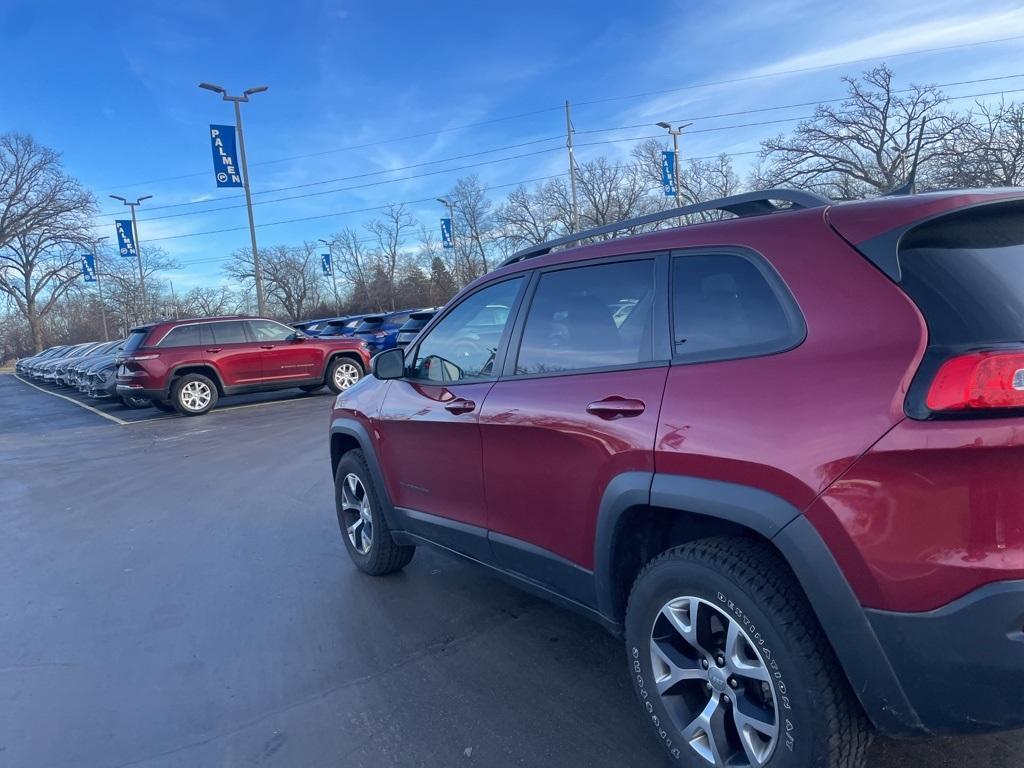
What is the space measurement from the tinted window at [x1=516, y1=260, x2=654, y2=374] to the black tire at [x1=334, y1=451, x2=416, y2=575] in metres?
1.71

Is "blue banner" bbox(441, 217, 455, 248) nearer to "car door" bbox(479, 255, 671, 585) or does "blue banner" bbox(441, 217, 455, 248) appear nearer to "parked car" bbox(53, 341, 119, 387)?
"parked car" bbox(53, 341, 119, 387)

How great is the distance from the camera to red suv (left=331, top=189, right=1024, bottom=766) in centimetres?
178

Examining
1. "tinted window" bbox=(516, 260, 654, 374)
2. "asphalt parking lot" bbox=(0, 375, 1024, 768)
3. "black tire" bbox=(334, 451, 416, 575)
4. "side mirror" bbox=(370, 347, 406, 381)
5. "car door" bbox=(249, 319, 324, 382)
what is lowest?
"asphalt parking lot" bbox=(0, 375, 1024, 768)

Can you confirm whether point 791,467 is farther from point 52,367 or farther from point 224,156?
point 52,367

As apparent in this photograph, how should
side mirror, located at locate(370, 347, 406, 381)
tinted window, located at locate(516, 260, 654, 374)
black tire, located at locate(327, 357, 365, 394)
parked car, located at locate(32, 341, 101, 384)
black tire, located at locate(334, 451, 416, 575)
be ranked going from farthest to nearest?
1. parked car, located at locate(32, 341, 101, 384)
2. black tire, located at locate(327, 357, 365, 394)
3. black tire, located at locate(334, 451, 416, 575)
4. side mirror, located at locate(370, 347, 406, 381)
5. tinted window, located at locate(516, 260, 654, 374)

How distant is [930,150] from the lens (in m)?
35.2

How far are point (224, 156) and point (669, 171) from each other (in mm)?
17464

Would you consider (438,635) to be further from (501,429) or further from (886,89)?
(886,89)

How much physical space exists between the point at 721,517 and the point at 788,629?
360 mm

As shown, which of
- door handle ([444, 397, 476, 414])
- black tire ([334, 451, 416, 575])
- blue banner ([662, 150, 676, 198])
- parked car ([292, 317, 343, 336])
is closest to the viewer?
door handle ([444, 397, 476, 414])

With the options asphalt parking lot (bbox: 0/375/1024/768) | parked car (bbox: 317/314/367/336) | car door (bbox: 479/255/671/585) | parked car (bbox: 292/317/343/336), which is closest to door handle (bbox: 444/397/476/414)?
car door (bbox: 479/255/671/585)

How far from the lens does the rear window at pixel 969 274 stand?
1851 mm

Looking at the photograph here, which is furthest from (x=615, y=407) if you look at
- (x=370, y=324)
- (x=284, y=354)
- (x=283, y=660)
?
(x=370, y=324)

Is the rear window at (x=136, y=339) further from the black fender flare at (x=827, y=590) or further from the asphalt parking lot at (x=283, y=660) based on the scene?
the black fender flare at (x=827, y=590)
